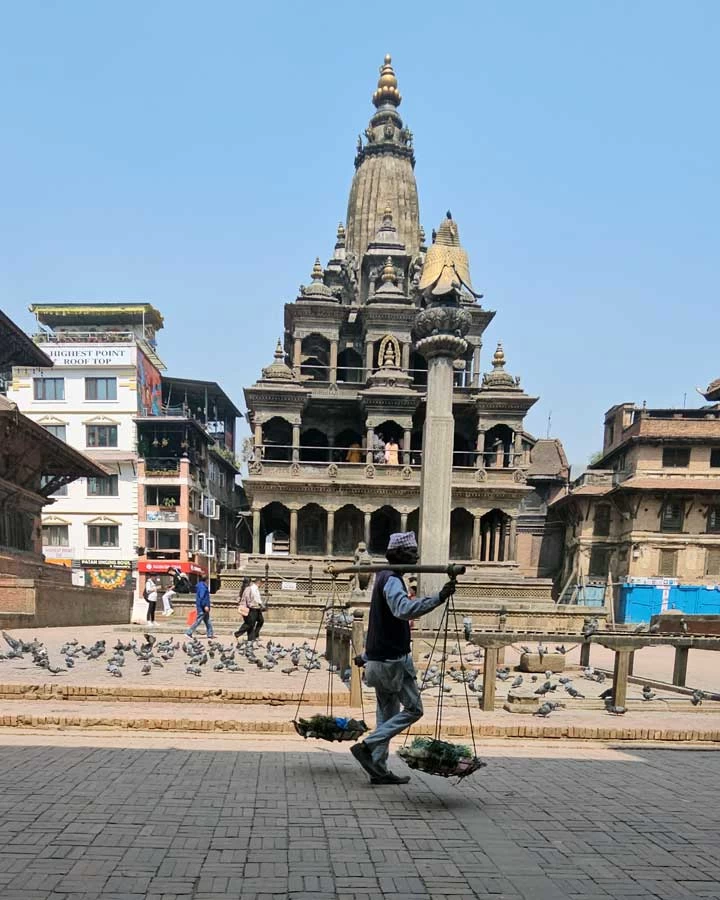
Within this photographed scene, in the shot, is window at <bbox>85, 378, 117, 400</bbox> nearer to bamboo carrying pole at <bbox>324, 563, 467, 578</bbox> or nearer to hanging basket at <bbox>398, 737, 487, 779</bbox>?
bamboo carrying pole at <bbox>324, 563, 467, 578</bbox>

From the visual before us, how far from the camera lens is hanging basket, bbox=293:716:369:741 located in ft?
20.0

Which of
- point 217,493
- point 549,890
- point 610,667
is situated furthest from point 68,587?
point 217,493

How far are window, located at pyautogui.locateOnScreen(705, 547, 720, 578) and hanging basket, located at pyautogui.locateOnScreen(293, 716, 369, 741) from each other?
120 feet

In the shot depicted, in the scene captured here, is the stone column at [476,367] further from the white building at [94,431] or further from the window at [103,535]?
the window at [103,535]

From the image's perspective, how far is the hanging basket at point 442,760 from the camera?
5.05 metres

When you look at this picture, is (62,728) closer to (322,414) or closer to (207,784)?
(207,784)

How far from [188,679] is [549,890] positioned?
8186 millimetres

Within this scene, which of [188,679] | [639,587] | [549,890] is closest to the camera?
[549,890]

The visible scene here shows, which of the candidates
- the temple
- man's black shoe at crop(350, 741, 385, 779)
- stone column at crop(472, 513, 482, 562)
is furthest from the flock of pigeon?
stone column at crop(472, 513, 482, 562)

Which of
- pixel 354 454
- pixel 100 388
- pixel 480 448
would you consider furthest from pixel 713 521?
pixel 100 388

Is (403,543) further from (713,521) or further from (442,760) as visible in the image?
(713,521)

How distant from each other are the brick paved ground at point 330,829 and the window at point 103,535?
1454 inches

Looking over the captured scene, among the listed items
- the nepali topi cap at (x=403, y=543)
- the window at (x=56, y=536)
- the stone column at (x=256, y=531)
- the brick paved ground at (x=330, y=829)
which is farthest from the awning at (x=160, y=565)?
the nepali topi cap at (x=403, y=543)

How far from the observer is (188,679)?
10914mm
